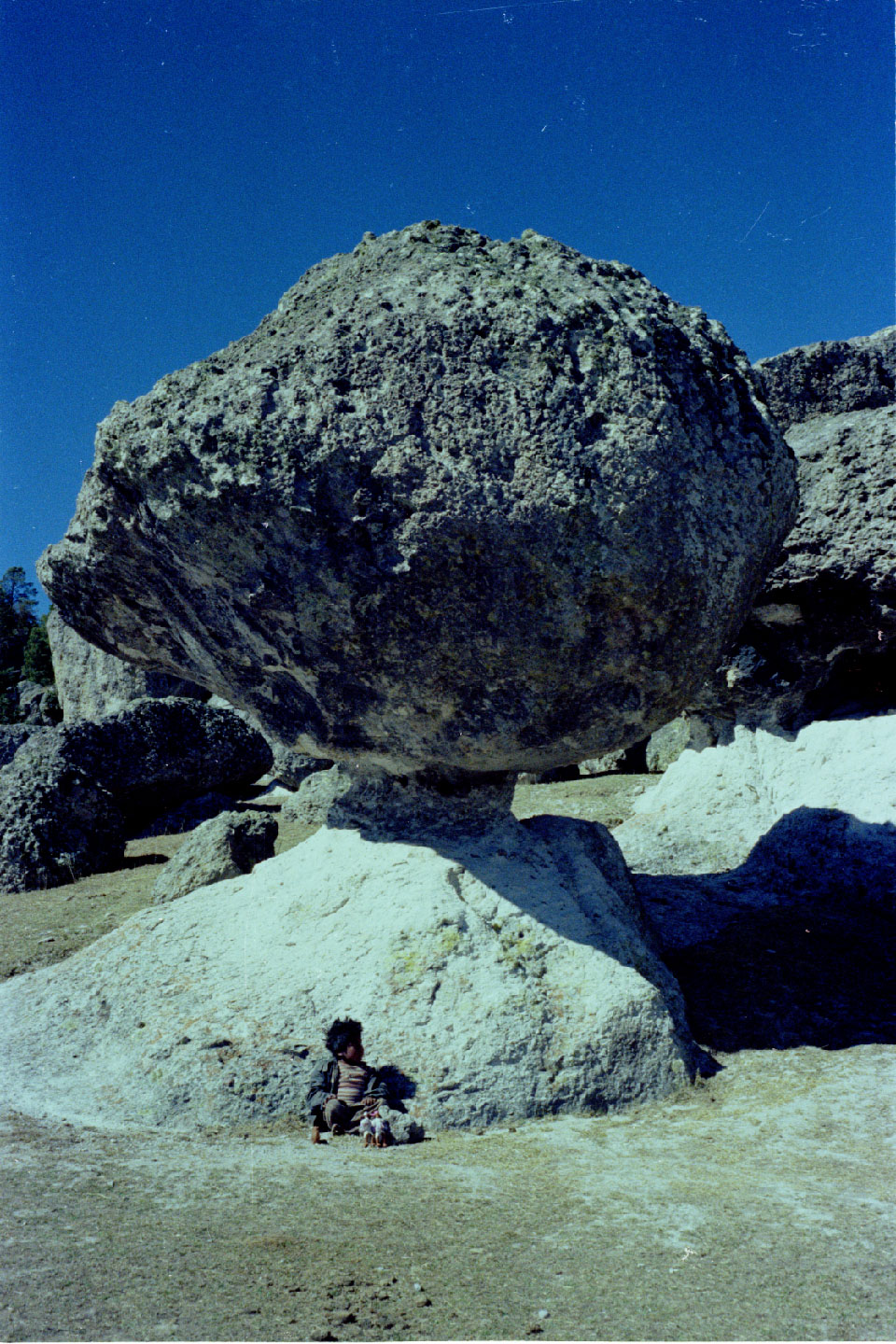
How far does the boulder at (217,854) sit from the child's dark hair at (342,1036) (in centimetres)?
328

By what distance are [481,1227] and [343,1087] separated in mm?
1302

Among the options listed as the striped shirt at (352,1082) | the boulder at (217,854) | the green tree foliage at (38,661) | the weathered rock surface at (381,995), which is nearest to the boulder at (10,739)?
the boulder at (217,854)

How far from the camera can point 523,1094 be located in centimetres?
461

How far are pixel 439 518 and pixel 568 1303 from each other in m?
3.00

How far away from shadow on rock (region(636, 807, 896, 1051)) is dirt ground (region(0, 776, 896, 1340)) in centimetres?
72

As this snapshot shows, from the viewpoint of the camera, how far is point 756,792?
26.8 ft

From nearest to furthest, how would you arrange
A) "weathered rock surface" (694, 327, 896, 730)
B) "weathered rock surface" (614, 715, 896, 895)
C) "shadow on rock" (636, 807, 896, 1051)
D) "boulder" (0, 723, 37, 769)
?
1. "shadow on rock" (636, 807, 896, 1051)
2. "weathered rock surface" (694, 327, 896, 730)
3. "weathered rock surface" (614, 715, 896, 895)
4. "boulder" (0, 723, 37, 769)

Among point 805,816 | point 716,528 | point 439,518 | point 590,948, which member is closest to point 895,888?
point 805,816

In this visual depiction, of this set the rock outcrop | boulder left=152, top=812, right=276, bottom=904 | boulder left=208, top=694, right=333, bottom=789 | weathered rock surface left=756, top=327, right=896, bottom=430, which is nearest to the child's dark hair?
boulder left=152, top=812, right=276, bottom=904

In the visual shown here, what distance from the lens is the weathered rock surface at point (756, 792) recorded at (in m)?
7.54

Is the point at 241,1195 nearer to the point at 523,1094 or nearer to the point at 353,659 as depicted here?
the point at 523,1094

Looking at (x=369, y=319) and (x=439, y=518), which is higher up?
(x=369, y=319)

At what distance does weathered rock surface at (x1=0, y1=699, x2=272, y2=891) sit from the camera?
9.39 m

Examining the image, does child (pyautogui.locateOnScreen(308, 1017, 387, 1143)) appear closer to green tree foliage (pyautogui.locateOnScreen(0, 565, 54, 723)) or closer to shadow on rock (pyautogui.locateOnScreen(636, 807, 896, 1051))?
shadow on rock (pyautogui.locateOnScreen(636, 807, 896, 1051))
